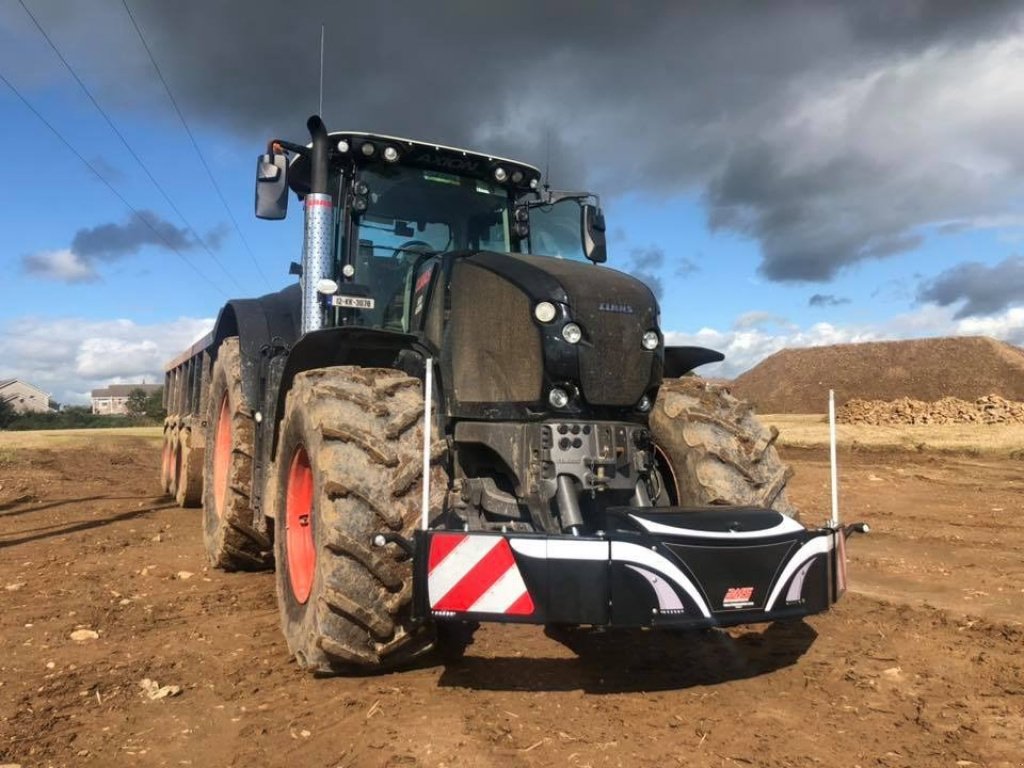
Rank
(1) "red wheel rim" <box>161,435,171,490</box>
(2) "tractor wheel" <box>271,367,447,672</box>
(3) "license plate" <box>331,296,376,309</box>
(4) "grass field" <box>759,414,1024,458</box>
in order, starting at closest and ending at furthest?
(2) "tractor wheel" <box>271,367,447,672</box> < (3) "license plate" <box>331,296,376,309</box> < (1) "red wheel rim" <box>161,435,171,490</box> < (4) "grass field" <box>759,414,1024,458</box>

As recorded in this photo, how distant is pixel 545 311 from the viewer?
4094 millimetres

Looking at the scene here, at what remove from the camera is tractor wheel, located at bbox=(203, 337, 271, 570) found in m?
6.30

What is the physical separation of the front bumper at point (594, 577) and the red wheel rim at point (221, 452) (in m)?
4.25

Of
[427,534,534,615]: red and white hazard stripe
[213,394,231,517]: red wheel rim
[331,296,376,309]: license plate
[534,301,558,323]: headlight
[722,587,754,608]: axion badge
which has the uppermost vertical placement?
[331,296,376,309]: license plate

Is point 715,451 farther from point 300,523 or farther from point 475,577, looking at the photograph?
point 300,523

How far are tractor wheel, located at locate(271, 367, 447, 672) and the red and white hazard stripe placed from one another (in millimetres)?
350

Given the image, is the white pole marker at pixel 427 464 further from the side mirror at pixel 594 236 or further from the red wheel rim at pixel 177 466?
the red wheel rim at pixel 177 466

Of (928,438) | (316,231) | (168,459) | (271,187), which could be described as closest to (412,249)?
(316,231)

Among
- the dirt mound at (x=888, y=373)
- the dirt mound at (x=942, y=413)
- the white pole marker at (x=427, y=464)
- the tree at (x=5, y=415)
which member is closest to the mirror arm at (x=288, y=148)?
the white pole marker at (x=427, y=464)

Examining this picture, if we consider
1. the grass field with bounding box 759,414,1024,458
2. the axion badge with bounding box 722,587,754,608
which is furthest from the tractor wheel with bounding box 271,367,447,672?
the grass field with bounding box 759,414,1024,458

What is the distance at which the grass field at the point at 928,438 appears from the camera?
1927 centimetres

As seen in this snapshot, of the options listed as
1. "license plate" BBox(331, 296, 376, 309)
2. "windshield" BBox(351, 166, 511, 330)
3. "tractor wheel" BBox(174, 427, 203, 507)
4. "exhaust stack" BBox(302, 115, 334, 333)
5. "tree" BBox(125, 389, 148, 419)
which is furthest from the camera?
"tree" BBox(125, 389, 148, 419)

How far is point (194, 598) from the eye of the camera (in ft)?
19.4

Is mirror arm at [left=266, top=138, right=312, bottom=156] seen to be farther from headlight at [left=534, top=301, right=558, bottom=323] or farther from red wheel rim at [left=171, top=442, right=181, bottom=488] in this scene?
red wheel rim at [left=171, top=442, right=181, bottom=488]
